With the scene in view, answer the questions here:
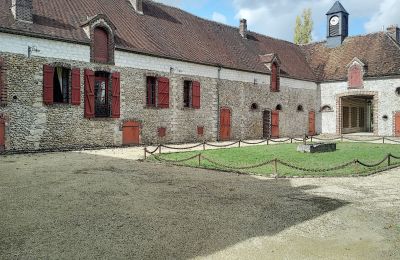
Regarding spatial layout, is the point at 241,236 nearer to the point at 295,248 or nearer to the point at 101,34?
the point at 295,248

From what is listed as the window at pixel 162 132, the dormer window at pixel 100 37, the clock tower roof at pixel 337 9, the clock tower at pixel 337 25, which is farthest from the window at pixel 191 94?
the clock tower roof at pixel 337 9

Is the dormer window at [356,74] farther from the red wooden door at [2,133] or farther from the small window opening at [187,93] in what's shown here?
the red wooden door at [2,133]

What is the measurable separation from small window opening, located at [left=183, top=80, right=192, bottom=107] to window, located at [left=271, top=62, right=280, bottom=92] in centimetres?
754

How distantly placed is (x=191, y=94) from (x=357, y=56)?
1531 cm

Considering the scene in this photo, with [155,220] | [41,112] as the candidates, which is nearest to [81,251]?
[155,220]

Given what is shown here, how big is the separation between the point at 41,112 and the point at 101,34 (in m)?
Result: 4.66

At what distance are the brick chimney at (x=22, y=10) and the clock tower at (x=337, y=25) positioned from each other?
2442cm

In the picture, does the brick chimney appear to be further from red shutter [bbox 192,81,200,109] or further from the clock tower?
the clock tower

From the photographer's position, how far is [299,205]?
6.57 meters

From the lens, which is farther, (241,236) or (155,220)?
(155,220)

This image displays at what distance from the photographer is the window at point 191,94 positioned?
20406mm

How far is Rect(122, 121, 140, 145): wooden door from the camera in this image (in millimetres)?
17609

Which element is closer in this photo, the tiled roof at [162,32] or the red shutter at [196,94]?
the tiled roof at [162,32]

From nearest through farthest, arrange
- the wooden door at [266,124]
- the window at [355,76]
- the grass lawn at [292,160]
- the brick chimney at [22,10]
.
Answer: the grass lawn at [292,160] → the brick chimney at [22,10] → the wooden door at [266,124] → the window at [355,76]
